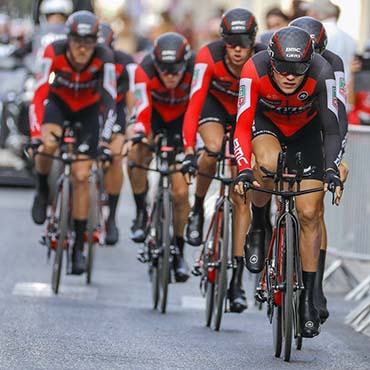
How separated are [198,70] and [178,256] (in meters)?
1.66

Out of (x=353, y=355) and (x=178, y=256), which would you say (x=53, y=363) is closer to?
(x=353, y=355)

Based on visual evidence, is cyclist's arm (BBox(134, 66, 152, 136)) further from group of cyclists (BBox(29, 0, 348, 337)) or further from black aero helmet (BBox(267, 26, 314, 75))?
black aero helmet (BBox(267, 26, 314, 75))

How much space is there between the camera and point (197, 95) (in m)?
11.0

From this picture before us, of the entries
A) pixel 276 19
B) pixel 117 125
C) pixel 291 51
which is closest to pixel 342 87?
pixel 291 51

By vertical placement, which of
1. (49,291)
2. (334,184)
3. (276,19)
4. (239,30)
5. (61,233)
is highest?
(239,30)

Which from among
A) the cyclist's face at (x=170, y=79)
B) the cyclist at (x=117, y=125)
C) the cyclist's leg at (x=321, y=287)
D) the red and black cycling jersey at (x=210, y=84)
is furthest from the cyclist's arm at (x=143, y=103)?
the cyclist's leg at (x=321, y=287)

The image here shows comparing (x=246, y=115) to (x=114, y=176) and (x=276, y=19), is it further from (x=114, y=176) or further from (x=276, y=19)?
(x=276, y=19)

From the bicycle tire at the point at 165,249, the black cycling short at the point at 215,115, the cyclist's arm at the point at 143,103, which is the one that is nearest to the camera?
the black cycling short at the point at 215,115

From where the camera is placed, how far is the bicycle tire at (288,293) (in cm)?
914

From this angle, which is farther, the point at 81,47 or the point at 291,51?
the point at 81,47

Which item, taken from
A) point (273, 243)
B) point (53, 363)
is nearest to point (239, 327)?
point (273, 243)

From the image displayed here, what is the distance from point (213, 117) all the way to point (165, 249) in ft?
3.55

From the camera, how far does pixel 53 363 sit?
28.7 feet

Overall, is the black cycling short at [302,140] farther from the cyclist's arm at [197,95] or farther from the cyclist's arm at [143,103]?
the cyclist's arm at [143,103]
